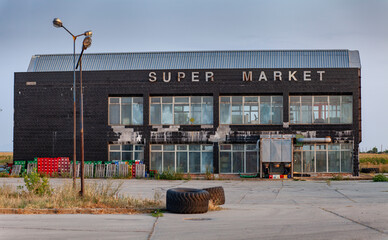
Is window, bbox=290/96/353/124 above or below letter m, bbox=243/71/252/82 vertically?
below

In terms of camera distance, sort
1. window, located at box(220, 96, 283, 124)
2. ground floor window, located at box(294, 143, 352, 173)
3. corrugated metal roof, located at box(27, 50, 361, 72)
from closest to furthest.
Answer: ground floor window, located at box(294, 143, 352, 173) → window, located at box(220, 96, 283, 124) → corrugated metal roof, located at box(27, 50, 361, 72)

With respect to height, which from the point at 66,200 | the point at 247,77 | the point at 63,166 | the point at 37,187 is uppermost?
the point at 247,77

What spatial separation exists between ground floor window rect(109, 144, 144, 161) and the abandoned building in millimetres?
84

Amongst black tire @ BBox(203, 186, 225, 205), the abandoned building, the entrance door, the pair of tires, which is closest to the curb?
the pair of tires

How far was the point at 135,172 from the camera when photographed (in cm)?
4169

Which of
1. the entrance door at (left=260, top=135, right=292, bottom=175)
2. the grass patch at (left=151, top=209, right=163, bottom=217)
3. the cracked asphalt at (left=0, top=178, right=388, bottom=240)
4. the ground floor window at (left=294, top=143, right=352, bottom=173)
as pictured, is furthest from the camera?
the ground floor window at (left=294, top=143, right=352, bottom=173)

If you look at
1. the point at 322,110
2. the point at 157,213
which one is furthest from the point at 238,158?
the point at 157,213

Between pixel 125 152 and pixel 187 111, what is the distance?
6273 mm

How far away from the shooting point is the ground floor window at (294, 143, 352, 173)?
140 feet

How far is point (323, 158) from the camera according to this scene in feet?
140

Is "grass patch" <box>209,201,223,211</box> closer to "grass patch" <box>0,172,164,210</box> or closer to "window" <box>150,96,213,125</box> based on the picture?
"grass patch" <box>0,172,164,210</box>

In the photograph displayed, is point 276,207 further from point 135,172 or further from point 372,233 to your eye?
point 135,172

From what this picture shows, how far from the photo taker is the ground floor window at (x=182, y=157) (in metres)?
43.2

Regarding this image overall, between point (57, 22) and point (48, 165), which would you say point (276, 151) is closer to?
point (48, 165)
